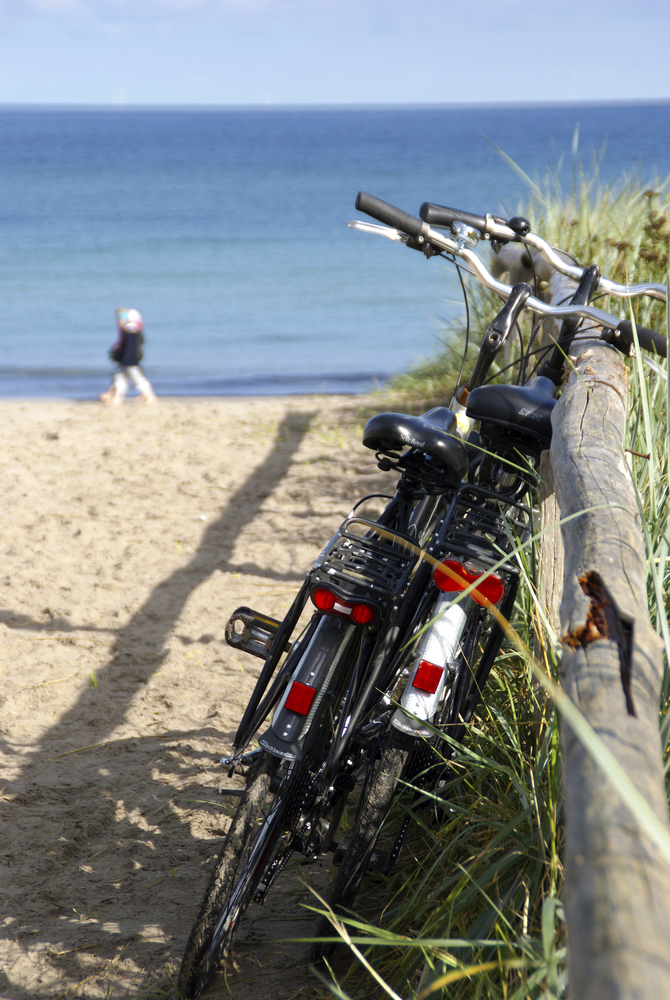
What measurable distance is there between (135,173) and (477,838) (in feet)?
177

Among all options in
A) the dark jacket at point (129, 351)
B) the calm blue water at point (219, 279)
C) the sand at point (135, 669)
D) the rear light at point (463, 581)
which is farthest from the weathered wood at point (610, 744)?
the dark jacket at point (129, 351)

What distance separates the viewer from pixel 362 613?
75.1 inches

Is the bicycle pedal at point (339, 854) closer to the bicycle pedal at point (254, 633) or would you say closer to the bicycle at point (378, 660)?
the bicycle at point (378, 660)

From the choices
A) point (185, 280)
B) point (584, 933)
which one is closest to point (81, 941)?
point (584, 933)

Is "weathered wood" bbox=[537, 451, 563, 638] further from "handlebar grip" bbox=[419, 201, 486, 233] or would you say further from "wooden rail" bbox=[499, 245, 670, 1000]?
"handlebar grip" bbox=[419, 201, 486, 233]

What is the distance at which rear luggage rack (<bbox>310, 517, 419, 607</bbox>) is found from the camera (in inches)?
76.7

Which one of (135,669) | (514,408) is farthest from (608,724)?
(135,669)

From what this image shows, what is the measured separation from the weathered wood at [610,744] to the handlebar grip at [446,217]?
1.44 metres

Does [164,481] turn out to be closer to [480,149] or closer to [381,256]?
[381,256]

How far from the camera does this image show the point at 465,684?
2.06 m

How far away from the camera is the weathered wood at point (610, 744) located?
0.69 meters

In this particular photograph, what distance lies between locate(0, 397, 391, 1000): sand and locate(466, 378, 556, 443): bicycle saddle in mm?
1479

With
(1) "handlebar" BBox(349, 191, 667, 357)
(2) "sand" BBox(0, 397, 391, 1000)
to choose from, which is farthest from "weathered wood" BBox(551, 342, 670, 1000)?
(2) "sand" BBox(0, 397, 391, 1000)

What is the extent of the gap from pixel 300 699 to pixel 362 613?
→ 25cm
